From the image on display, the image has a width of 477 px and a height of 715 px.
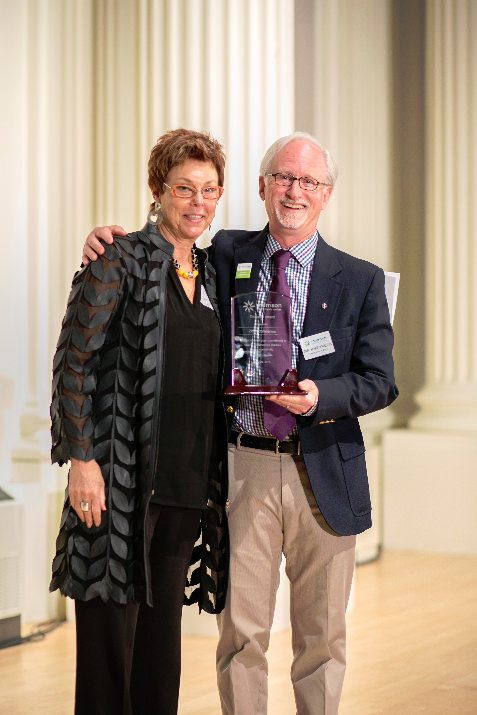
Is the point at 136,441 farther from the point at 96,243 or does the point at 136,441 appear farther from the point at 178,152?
the point at 178,152

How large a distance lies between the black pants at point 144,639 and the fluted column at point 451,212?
5034 mm

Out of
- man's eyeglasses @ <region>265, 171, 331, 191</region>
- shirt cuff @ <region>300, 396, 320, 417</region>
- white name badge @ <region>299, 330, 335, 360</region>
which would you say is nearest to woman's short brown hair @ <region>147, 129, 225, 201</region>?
man's eyeglasses @ <region>265, 171, 331, 191</region>

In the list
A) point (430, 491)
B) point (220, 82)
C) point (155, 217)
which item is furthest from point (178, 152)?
point (430, 491)

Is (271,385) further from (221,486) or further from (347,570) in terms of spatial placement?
(347,570)

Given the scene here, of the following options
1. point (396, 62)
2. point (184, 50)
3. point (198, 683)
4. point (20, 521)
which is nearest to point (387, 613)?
point (198, 683)

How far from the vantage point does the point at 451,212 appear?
7738mm

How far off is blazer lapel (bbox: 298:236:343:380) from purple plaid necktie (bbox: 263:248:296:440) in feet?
0.26

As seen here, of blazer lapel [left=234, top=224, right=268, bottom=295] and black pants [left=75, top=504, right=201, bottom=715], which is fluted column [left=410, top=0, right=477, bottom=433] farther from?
black pants [left=75, top=504, right=201, bottom=715]

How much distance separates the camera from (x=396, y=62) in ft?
26.6

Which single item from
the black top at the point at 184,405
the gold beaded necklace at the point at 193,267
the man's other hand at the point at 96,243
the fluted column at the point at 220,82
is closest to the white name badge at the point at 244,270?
the gold beaded necklace at the point at 193,267

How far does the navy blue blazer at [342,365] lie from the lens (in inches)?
115

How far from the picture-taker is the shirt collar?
3.04 metres

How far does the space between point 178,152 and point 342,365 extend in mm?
759

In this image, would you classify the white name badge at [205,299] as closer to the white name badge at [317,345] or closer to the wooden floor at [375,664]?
the white name badge at [317,345]
